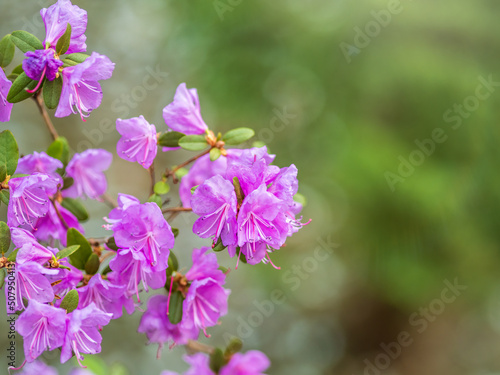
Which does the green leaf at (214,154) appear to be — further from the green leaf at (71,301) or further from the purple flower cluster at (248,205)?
the green leaf at (71,301)

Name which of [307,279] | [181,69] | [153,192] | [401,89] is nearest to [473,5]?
[401,89]

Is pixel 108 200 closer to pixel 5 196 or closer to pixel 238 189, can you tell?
pixel 5 196

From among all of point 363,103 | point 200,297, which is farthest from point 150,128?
point 363,103

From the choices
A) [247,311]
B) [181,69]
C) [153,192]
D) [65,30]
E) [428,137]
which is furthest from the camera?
[247,311]

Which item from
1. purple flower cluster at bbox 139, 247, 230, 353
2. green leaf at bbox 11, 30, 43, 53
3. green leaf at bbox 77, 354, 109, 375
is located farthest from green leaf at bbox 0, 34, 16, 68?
green leaf at bbox 77, 354, 109, 375

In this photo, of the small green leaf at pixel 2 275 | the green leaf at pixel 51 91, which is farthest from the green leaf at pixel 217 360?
the green leaf at pixel 51 91

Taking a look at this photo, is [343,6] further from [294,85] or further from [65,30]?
[65,30]

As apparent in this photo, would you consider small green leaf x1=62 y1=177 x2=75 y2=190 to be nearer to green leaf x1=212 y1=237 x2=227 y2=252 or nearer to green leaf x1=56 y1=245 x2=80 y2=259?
green leaf x1=56 y1=245 x2=80 y2=259
